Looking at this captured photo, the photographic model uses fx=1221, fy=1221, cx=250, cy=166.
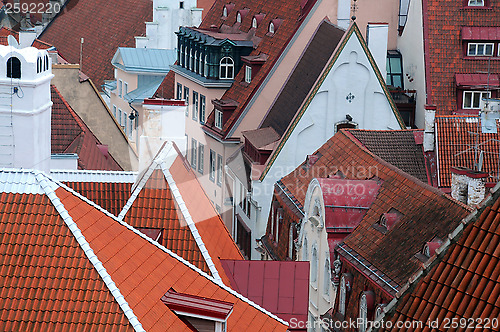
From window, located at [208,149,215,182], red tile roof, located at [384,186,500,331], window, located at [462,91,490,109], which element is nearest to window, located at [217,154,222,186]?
window, located at [208,149,215,182]

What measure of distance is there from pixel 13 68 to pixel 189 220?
6.13 m

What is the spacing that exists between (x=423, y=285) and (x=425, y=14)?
4213 centimetres

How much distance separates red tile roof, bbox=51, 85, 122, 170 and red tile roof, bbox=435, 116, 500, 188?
13.3 metres

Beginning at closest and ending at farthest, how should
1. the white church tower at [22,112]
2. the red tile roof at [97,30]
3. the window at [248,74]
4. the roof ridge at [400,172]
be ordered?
the white church tower at [22,112], the roof ridge at [400,172], the window at [248,74], the red tile roof at [97,30]

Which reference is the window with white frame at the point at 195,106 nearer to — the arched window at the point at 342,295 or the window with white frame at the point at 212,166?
the window with white frame at the point at 212,166

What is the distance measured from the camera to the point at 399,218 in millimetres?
36469

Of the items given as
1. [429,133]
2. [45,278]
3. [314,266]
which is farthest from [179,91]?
[45,278]

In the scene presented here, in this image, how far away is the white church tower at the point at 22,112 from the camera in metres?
29.2

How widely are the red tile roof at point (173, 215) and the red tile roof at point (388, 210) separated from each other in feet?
21.5

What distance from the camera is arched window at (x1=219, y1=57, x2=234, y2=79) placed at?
6425 centimetres

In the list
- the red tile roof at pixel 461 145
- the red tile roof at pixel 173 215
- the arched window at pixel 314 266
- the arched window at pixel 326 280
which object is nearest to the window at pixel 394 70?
the red tile roof at pixel 461 145

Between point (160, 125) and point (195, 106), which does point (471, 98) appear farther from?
point (160, 125)

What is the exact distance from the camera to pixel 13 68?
98.5ft

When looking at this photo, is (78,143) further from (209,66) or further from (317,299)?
(209,66)
